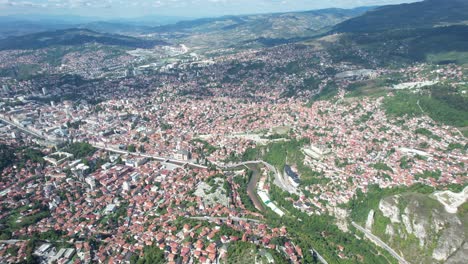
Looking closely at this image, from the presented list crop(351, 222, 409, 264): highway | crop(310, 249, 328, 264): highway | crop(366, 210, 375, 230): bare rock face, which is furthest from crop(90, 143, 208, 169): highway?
crop(366, 210, 375, 230): bare rock face

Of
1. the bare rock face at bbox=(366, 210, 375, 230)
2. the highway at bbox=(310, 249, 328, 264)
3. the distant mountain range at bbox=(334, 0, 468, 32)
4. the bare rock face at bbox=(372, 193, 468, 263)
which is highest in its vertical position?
the distant mountain range at bbox=(334, 0, 468, 32)

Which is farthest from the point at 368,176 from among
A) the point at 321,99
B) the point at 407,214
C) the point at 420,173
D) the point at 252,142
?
the point at 321,99

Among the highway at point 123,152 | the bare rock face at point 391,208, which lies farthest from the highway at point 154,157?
the bare rock face at point 391,208

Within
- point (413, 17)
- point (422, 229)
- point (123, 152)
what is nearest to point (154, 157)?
point (123, 152)

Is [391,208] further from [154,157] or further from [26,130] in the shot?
[26,130]

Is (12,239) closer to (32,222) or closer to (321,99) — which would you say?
(32,222)

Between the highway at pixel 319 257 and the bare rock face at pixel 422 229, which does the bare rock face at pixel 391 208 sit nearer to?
the bare rock face at pixel 422 229

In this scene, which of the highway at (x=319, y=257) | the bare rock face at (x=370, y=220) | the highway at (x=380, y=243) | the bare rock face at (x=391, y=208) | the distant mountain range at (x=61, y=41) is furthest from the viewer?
the distant mountain range at (x=61, y=41)

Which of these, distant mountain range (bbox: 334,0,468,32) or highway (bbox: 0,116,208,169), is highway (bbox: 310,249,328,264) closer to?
highway (bbox: 0,116,208,169)
